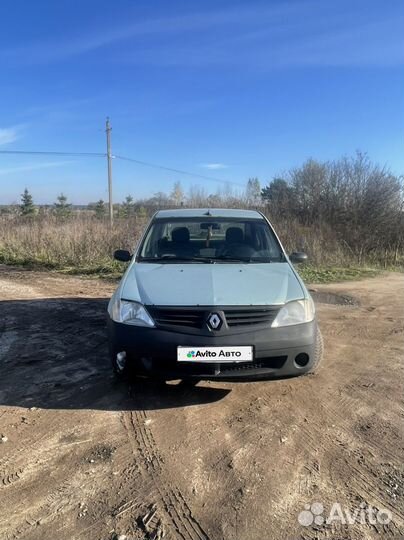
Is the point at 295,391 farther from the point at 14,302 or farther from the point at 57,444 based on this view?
the point at 14,302

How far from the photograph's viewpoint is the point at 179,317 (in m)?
3.51

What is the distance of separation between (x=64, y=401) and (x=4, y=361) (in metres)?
1.42

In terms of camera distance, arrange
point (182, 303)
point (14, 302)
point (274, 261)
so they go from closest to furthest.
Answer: point (182, 303)
point (274, 261)
point (14, 302)

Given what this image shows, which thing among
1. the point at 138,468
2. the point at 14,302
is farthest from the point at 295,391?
the point at 14,302

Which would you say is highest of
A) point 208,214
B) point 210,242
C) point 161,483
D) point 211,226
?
point 208,214

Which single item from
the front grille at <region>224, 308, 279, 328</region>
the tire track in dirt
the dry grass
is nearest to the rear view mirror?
the front grille at <region>224, 308, 279, 328</region>

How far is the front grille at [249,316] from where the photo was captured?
3496mm

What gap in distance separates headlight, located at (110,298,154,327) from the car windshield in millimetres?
1043

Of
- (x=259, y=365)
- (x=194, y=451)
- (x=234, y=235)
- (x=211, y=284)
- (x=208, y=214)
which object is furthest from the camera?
(x=208, y=214)

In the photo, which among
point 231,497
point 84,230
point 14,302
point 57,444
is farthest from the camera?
point 84,230

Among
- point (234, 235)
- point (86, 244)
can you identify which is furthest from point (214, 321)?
point (86, 244)

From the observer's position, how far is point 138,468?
284 centimetres

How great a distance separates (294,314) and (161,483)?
5.50ft

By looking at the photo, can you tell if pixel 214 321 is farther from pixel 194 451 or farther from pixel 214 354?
pixel 194 451
